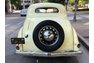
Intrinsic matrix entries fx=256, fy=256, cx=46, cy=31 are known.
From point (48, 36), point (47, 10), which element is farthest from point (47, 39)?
point (47, 10)

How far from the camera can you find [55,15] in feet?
24.8

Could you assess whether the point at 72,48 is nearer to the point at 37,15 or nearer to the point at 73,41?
the point at 73,41

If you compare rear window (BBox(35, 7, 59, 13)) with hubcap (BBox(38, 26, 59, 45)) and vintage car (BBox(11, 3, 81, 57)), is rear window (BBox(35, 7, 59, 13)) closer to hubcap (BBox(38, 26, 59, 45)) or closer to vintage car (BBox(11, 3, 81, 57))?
vintage car (BBox(11, 3, 81, 57))

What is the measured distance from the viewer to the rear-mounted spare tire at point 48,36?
6.28 metres

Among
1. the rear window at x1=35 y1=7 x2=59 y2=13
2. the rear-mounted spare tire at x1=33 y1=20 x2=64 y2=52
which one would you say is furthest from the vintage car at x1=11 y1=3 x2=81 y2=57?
the rear window at x1=35 y1=7 x2=59 y2=13

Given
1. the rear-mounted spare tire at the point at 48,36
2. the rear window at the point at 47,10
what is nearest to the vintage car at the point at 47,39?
the rear-mounted spare tire at the point at 48,36

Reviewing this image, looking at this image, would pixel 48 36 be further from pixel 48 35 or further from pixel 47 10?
pixel 47 10

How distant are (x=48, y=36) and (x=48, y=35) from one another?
0.08 feet

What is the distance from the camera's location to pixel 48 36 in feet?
20.7

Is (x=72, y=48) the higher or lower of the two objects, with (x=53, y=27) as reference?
lower

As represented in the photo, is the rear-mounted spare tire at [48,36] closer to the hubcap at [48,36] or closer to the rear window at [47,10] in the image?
the hubcap at [48,36]
